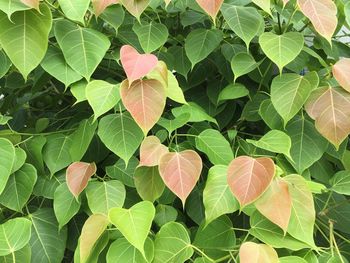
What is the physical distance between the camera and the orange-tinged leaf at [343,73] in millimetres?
1019

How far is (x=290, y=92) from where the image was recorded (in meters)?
1.06

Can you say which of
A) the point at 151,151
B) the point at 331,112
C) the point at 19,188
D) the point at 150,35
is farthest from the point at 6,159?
the point at 331,112

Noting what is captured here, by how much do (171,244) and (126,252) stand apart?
0.09m

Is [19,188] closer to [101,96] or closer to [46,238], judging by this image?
[46,238]

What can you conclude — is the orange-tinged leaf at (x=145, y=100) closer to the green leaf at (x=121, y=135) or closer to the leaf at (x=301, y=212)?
the green leaf at (x=121, y=135)

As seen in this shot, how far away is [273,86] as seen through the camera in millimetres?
1077

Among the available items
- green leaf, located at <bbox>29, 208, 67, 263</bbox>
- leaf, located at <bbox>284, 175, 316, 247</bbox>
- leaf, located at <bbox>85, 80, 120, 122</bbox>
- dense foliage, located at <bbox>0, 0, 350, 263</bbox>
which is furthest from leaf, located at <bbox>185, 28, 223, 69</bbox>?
green leaf, located at <bbox>29, 208, 67, 263</bbox>

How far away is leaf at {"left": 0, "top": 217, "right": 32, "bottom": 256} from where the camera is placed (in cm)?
94

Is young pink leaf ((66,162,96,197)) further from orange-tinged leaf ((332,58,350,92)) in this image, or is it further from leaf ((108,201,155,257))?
orange-tinged leaf ((332,58,350,92))

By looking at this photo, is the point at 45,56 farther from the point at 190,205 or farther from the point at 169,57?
the point at 190,205

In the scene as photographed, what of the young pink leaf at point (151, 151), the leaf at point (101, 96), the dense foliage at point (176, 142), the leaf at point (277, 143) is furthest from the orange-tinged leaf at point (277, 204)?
the leaf at point (101, 96)

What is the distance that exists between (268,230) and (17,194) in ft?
1.73

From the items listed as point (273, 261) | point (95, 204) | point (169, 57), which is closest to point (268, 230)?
point (273, 261)

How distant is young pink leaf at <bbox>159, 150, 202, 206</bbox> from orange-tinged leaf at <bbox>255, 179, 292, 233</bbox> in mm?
127
